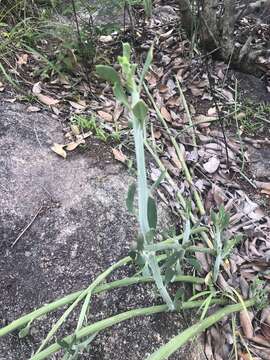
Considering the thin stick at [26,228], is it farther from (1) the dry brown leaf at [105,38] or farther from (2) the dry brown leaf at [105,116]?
(1) the dry brown leaf at [105,38]

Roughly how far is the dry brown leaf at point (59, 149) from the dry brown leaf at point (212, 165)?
26.1 inches

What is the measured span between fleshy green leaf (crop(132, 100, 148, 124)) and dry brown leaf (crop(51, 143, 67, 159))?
1.19 m

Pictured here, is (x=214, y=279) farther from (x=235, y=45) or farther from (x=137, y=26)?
(x=137, y=26)

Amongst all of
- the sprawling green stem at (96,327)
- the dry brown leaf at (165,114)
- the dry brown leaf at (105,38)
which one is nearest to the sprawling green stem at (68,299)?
the sprawling green stem at (96,327)

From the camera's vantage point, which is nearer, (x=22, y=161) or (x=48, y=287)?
(x=48, y=287)

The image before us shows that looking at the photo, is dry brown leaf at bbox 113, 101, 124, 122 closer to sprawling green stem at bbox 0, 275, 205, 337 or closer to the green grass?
the green grass

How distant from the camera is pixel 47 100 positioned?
8.16 feet

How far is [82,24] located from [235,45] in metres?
0.91

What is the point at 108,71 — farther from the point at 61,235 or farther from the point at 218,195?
the point at 218,195

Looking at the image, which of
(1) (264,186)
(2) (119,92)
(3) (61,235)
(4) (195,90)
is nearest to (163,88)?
(4) (195,90)

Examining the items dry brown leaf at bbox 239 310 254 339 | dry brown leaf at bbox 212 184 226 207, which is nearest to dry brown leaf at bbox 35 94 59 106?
dry brown leaf at bbox 212 184 226 207

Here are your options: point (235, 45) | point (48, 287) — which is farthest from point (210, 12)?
point (48, 287)

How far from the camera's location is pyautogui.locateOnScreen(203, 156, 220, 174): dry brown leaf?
91.9 inches

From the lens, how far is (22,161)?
2170 mm
